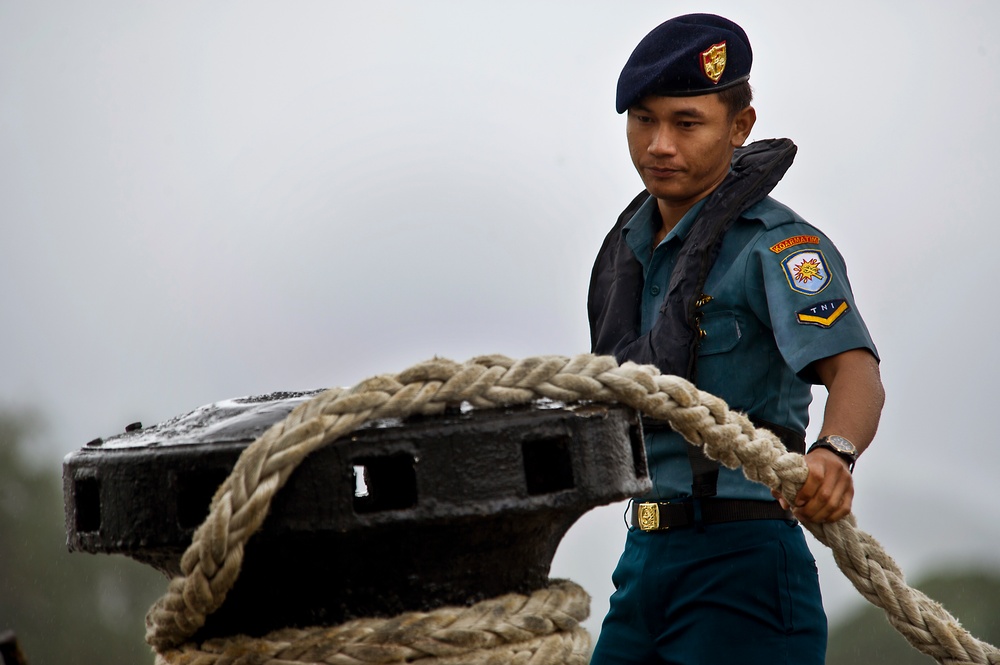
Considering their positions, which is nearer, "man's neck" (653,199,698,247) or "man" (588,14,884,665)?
"man" (588,14,884,665)

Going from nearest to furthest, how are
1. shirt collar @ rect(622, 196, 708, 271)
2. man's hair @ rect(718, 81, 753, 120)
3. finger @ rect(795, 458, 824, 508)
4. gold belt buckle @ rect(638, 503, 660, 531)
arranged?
finger @ rect(795, 458, 824, 508), gold belt buckle @ rect(638, 503, 660, 531), man's hair @ rect(718, 81, 753, 120), shirt collar @ rect(622, 196, 708, 271)

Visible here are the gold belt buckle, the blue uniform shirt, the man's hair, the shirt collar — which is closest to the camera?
the blue uniform shirt

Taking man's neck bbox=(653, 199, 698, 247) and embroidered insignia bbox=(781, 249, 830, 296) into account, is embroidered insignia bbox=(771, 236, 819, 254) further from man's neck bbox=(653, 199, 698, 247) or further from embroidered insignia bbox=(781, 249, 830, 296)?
man's neck bbox=(653, 199, 698, 247)

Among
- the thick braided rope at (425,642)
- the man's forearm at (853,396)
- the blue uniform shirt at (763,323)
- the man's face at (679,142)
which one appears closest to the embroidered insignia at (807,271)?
the blue uniform shirt at (763,323)

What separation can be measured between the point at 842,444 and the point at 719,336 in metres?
0.35

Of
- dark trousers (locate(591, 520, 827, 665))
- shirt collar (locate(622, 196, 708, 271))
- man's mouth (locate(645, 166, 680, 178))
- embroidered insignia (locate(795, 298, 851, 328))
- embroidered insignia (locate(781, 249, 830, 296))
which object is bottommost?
dark trousers (locate(591, 520, 827, 665))

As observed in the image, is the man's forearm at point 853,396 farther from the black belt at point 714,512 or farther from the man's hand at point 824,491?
the black belt at point 714,512

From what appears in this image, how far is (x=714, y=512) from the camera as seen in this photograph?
6.52 feet

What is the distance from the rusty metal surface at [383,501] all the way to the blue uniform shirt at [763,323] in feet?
2.50

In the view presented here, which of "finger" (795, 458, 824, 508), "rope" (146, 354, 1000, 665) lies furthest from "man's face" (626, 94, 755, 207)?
"rope" (146, 354, 1000, 665)

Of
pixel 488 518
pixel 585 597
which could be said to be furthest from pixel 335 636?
pixel 585 597

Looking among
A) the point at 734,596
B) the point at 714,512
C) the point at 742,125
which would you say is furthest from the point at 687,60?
the point at 734,596

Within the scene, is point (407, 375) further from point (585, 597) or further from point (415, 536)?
point (585, 597)

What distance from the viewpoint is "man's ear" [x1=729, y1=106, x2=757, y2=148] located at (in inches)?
86.2
